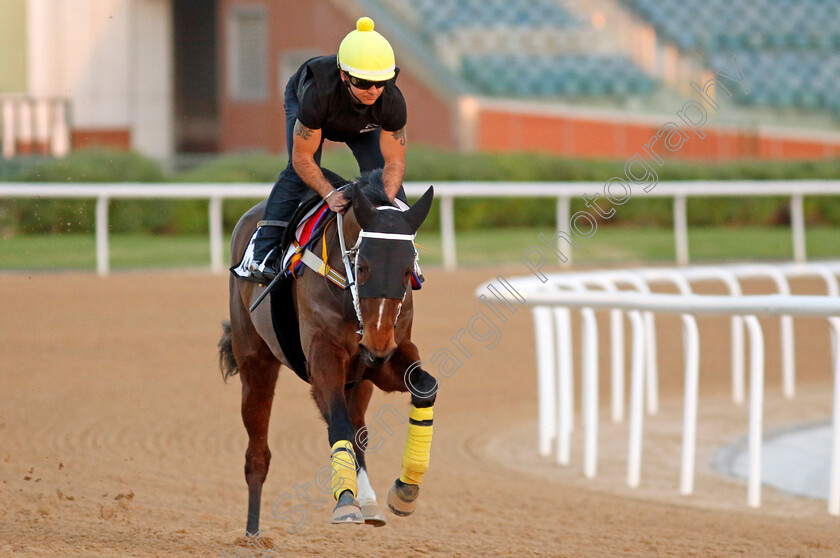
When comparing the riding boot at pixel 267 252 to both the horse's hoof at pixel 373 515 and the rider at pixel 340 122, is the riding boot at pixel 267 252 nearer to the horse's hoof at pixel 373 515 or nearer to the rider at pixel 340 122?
the rider at pixel 340 122

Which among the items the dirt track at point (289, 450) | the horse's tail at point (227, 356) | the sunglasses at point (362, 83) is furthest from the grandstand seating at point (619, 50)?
the sunglasses at point (362, 83)

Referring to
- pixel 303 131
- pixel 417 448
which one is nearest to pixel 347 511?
pixel 417 448

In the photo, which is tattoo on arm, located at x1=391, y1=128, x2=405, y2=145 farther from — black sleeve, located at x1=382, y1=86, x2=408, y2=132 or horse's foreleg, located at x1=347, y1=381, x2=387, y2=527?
horse's foreleg, located at x1=347, y1=381, x2=387, y2=527

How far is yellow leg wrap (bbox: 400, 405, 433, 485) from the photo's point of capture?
3.74m

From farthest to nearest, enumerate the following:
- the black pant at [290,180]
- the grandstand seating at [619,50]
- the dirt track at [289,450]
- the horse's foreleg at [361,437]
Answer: the grandstand seating at [619,50], the dirt track at [289,450], the black pant at [290,180], the horse's foreleg at [361,437]

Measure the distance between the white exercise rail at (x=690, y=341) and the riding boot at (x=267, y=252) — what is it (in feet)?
7.39

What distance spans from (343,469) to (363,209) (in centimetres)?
86

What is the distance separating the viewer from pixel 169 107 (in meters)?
18.3

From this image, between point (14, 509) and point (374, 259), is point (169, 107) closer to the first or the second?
point (14, 509)

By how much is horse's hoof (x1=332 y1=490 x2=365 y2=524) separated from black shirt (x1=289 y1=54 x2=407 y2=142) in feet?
4.50

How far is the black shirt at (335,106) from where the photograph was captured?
387cm

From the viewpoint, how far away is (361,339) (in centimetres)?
354

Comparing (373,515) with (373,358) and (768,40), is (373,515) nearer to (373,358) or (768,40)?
(373,358)

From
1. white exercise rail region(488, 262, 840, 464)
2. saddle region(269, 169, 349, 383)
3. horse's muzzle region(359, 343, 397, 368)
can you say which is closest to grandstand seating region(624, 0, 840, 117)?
white exercise rail region(488, 262, 840, 464)
